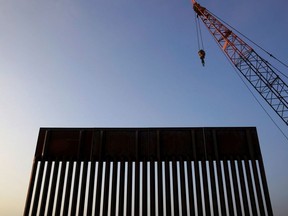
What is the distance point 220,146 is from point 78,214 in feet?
28.1

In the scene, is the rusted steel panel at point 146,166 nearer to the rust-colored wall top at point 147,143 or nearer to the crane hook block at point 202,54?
the rust-colored wall top at point 147,143

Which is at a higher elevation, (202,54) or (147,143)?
(202,54)

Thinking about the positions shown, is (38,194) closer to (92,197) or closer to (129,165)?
(92,197)

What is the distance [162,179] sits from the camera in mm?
13266

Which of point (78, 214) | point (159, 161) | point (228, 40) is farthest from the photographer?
point (228, 40)

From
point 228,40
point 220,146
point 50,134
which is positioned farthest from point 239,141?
point 228,40

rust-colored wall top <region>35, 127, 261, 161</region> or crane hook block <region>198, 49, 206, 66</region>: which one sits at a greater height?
crane hook block <region>198, 49, 206, 66</region>

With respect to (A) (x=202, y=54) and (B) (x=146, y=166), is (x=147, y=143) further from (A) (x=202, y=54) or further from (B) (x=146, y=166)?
(A) (x=202, y=54)

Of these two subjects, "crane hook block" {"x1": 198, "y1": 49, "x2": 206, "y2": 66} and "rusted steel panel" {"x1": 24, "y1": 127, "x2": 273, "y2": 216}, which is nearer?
"rusted steel panel" {"x1": 24, "y1": 127, "x2": 273, "y2": 216}

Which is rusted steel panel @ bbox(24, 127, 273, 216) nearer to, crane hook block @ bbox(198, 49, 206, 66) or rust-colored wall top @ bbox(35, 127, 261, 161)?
rust-colored wall top @ bbox(35, 127, 261, 161)

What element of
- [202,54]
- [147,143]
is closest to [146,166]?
[147,143]

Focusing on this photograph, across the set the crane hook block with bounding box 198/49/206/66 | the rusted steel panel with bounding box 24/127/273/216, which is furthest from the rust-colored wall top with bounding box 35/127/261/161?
the crane hook block with bounding box 198/49/206/66

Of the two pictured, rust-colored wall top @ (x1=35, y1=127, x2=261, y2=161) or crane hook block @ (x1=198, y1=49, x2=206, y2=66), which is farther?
crane hook block @ (x1=198, y1=49, x2=206, y2=66)

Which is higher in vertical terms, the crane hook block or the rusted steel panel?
the crane hook block
